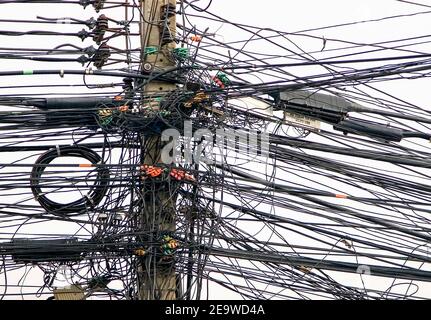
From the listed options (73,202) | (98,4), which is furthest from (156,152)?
(98,4)

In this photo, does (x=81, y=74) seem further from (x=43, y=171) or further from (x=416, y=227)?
(x=416, y=227)

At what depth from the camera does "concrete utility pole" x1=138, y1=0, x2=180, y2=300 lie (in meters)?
14.3

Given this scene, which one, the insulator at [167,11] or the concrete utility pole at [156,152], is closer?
the concrete utility pole at [156,152]

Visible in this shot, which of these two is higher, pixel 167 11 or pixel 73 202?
pixel 167 11

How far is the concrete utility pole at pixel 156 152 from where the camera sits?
14.3 m

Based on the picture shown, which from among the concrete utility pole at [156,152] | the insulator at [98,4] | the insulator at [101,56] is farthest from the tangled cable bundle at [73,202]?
the insulator at [98,4]

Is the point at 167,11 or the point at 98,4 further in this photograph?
the point at 98,4

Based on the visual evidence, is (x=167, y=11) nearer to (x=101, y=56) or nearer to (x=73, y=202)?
(x=101, y=56)

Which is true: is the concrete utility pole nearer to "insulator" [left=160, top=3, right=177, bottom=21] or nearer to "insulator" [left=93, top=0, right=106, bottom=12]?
"insulator" [left=160, top=3, right=177, bottom=21]

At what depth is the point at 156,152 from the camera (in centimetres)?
1457

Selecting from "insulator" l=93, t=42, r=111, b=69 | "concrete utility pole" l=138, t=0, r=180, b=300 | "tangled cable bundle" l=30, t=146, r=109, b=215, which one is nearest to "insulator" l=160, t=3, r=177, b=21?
"concrete utility pole" l=138, t=0, r=180, b=300

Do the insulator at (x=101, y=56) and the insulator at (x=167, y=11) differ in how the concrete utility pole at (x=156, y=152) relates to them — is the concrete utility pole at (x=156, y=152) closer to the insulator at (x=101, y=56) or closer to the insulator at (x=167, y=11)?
the insulator at (x=167, y=11)

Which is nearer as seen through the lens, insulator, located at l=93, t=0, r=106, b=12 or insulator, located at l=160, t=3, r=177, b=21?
insulator, located at l=160, t=3, r=177, b=21

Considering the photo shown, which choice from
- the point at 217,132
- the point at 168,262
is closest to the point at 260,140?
the point at 217,132
